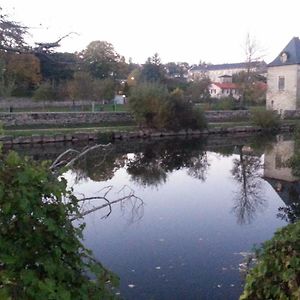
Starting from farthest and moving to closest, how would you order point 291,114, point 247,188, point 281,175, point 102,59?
point 102,59 < point 291,114 < point 281,175 < point 247,188

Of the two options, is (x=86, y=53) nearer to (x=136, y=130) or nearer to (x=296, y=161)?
(x=136, y=130)

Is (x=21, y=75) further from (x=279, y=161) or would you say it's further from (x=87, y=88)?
(x=279, y=161)

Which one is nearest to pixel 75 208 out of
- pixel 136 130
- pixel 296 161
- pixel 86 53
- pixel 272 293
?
pixel 272 293

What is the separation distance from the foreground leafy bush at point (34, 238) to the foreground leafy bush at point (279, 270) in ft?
6.36

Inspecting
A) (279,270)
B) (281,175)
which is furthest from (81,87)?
(279,270)

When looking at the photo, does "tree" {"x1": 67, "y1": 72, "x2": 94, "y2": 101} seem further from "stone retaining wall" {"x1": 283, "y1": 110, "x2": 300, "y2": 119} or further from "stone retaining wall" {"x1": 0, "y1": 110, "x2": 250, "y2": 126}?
"stone retaining wall" {"x1": 283, "y1": 110, "x2": 300, "y2": 119}

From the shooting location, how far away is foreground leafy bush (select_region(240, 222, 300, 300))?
3.62 meters

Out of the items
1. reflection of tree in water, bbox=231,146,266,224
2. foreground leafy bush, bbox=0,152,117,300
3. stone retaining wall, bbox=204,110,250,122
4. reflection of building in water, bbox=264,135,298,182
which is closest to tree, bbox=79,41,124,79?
stone retaining wall, bbox=204,110,250,122

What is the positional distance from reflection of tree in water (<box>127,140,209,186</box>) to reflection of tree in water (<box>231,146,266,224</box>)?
1.30m

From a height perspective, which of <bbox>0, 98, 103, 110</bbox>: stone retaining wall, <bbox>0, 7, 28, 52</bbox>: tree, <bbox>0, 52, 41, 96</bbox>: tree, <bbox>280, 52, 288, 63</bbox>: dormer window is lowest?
<bbox>0, 7, 28, 52</bbox>: tree

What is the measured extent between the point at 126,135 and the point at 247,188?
42.7ft

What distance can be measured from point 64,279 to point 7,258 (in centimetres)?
31

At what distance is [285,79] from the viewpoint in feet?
129

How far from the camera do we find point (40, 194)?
2.24m
